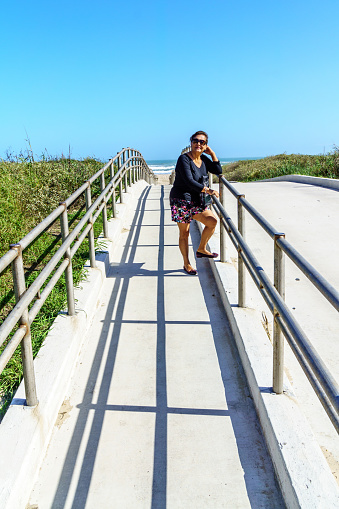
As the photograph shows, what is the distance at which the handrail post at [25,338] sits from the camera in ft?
8.43

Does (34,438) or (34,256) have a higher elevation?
(34,256)

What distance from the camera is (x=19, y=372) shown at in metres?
3.31

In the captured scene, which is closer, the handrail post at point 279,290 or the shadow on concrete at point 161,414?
the shadow on concrete at point 161,414

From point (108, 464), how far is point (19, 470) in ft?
1.73

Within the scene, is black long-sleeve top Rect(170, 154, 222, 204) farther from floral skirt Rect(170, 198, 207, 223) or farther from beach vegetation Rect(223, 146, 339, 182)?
beach vegetation Rect(223, 146, 339, 182)

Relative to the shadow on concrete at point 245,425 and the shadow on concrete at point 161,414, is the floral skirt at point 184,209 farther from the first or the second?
the shadow on concrete at point 245,425

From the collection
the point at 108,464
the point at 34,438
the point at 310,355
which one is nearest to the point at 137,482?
the point at 108,464

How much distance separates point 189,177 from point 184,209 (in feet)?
1.41

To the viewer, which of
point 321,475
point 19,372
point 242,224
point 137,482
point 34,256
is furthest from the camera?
point 34,256

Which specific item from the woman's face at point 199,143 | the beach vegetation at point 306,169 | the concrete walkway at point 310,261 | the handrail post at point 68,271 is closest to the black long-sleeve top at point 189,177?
the woman's face at point 199,143

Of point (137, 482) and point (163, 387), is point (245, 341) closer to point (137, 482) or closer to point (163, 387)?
point (163, 387)

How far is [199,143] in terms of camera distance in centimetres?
522

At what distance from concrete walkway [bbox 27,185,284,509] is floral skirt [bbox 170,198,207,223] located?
987mm

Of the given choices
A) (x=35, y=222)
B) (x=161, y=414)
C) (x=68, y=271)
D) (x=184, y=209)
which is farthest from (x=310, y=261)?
(x=35, y=222)
